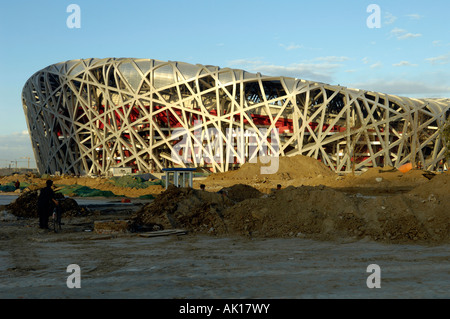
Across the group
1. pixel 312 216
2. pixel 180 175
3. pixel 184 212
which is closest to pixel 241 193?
pixel 180 175

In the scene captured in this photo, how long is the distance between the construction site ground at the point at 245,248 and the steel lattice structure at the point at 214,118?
33.3m

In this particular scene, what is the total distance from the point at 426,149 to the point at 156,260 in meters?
52.2

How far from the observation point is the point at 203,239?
11.5 metres

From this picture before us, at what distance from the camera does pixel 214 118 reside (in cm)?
4953

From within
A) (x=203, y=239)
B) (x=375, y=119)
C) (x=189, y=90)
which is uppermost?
(x=189, y=90)

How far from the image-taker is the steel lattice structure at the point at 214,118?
161ft

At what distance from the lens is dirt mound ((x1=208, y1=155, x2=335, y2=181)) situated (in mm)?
40375

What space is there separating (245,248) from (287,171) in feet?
103

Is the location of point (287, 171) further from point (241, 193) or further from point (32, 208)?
point (32, 208)

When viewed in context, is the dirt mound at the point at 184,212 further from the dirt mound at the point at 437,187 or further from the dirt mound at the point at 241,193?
the dirt mound at the point at 437,187

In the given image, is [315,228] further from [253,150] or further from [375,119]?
[375,119]

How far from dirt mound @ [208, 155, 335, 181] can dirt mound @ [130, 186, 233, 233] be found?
2546 cm
